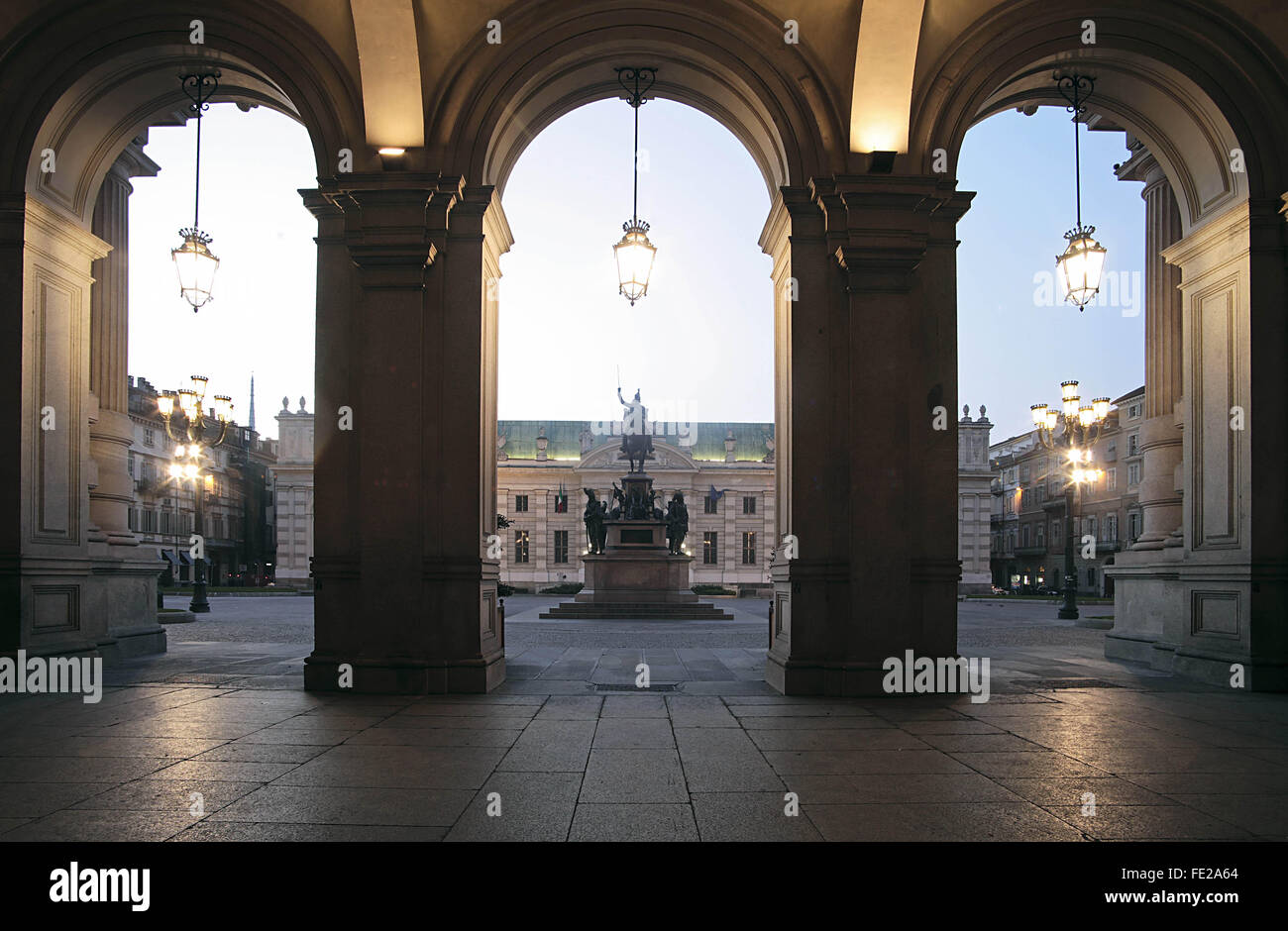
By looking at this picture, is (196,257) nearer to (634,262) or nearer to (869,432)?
(634,262)

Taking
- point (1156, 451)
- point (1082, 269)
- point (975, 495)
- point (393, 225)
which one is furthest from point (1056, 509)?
point (393, 225)

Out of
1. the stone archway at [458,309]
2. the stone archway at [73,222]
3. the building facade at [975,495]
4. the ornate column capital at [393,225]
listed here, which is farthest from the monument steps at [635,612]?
the building facade at [975,495]

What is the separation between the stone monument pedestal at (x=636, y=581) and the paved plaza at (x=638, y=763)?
18200 millimetres

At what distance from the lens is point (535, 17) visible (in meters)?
10.7

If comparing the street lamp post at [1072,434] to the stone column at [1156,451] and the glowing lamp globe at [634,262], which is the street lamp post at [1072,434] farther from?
the glowing lamp globe at [634,262]

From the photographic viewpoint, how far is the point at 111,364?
44.3 feet

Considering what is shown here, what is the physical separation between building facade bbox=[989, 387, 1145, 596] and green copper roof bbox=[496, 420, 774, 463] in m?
26.0

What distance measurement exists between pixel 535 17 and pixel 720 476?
85.2 metres

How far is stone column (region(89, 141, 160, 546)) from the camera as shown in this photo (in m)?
13.1

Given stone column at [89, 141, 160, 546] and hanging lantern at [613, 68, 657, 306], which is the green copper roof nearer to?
stone column at [89, 141, 160, 546]

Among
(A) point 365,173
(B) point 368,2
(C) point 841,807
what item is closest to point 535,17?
(B) point 368,2

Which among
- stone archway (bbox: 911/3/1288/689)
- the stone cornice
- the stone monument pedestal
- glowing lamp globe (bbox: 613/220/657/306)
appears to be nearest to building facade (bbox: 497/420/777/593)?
the stone monument pedestal

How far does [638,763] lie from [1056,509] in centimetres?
8647
